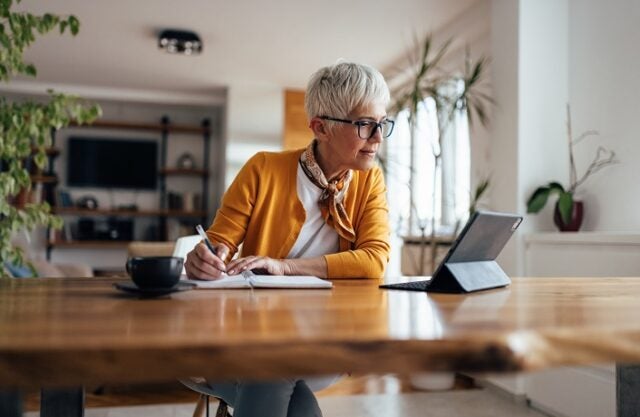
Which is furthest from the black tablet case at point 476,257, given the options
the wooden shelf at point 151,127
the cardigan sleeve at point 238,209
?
the wooden shelf at point 151,127

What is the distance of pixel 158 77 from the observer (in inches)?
251

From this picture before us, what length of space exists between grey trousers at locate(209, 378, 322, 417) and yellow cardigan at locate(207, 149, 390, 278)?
1.50 feet

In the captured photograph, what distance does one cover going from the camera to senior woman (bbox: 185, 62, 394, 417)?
5.12 ft

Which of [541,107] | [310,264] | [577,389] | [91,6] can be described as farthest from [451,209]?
[310,264]

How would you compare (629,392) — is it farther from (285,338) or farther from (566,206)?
(566,206)

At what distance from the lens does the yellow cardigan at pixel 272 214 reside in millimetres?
1583

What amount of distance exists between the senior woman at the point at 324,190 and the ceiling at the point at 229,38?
282 cm

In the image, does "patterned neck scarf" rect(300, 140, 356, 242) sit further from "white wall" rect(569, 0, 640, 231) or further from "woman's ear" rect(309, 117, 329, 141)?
"white wall" rect(569, 0, 640, 231)

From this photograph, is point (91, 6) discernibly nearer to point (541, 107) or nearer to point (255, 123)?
point (255, 123)

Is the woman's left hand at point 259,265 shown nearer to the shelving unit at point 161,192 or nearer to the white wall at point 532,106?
the white wall at point 532,106

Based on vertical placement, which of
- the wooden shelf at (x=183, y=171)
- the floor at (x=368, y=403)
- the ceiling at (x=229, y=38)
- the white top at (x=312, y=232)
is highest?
the ceiling at (x=229, y=38)

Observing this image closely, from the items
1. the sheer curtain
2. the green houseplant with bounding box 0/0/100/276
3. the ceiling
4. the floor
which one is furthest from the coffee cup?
the ceiling

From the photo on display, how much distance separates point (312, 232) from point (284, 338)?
108cm

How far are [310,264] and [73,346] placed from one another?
0.92 m
